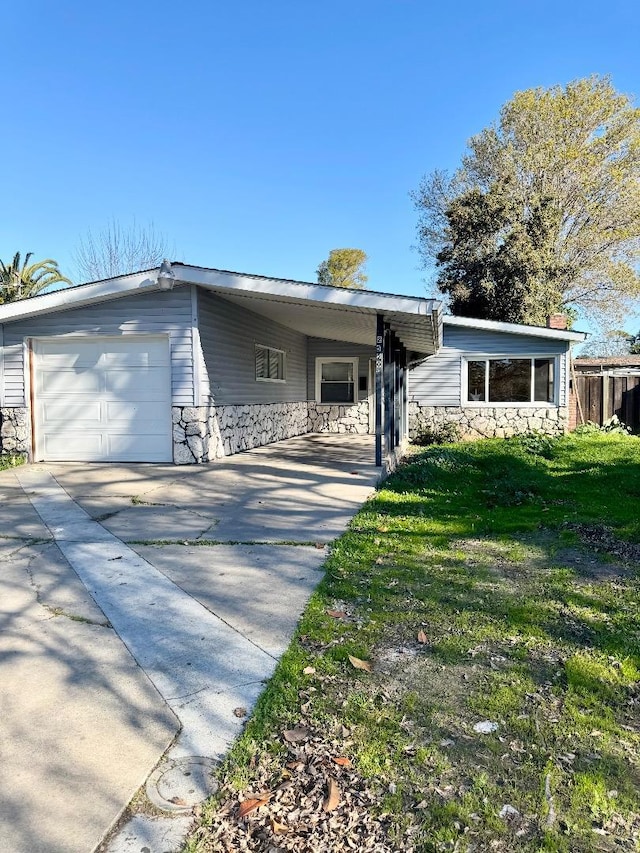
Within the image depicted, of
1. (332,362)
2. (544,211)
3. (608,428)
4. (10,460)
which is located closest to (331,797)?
(10,460)

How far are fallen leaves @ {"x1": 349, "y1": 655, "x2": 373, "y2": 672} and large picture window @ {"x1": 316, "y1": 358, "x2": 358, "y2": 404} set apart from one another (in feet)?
47.0

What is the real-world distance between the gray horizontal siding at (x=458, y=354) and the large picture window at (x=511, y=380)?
246 mm

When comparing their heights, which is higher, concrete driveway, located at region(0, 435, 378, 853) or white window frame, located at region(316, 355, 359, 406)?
white window frame, located at region(316, 355, 359, 406)

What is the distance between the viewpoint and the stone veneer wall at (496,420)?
566 inches

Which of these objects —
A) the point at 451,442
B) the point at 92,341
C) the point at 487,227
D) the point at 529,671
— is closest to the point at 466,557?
the point at 529,671

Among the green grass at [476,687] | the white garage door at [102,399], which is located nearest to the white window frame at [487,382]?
the white garage door at [102,399]

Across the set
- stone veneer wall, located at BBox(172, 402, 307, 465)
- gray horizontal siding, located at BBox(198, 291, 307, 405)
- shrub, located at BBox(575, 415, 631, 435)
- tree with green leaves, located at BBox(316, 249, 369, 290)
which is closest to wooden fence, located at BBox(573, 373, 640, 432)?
shrub, located at BBox(575, 415, 631, 435)

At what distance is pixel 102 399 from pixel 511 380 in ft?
33.3

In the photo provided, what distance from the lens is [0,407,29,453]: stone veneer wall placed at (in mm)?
10008

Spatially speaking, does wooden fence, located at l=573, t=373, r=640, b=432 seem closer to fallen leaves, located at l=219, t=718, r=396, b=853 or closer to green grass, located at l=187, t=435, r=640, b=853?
green grass, located at l=187, t=435, r=640, b=853

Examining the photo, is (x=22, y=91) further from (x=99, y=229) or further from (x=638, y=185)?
(x=638, y=185)

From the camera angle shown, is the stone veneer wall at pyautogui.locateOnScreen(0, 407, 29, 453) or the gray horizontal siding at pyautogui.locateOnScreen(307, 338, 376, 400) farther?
the gray horizontal siding at pyautogui.locateOnScreen(307, 338, 376, 400)

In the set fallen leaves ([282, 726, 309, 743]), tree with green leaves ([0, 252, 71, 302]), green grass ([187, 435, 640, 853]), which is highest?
tree with green leaves ([0, 252, 71, 302])

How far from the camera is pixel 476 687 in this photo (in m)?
2.58
